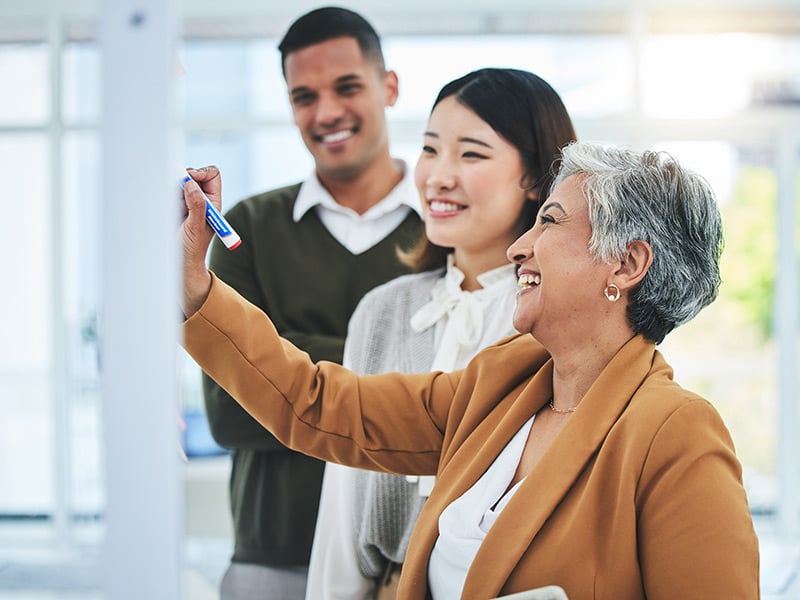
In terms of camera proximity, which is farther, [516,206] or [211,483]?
[211,483]

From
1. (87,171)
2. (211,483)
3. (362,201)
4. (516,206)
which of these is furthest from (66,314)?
(516,206)

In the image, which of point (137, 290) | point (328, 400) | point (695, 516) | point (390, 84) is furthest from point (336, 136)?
point (137, 290)

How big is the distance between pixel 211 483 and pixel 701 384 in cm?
301

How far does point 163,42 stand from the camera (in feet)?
2.77

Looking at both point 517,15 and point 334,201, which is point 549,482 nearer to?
point 334,201

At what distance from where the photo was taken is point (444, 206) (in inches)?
72.9

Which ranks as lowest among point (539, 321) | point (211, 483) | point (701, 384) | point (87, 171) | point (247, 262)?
point (211, 483)

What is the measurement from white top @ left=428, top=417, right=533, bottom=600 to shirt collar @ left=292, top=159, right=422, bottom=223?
88 cm

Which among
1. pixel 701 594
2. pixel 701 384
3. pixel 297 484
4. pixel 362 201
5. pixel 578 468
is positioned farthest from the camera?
pixel 701 384

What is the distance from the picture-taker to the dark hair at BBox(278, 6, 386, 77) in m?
2.21

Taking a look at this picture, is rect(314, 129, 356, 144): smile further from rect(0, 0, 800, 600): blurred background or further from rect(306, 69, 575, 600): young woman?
rect(0, 0, 800, 600): blurred background


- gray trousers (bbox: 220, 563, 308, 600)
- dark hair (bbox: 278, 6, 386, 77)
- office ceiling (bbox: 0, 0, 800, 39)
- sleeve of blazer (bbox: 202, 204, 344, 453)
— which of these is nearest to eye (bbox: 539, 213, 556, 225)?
sleeve of blazer (bbox: 202, 204, 344, 453)

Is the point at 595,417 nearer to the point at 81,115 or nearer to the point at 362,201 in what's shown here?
the point at 362,201

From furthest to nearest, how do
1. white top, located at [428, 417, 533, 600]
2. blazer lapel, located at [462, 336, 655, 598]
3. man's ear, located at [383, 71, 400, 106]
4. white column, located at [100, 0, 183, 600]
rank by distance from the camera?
man's ear, located at [383, 71, 400, 106] < white top, located at [428, 417, 533, 600] < blazer lapel, located at [462, 336, 655, 598] < white column, located at [100, 0, 183, 600]
